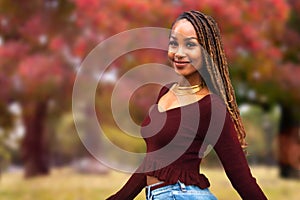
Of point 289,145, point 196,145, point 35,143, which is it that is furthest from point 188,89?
point 289,145

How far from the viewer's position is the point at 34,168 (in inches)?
456

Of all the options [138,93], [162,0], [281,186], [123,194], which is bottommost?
[123,194]

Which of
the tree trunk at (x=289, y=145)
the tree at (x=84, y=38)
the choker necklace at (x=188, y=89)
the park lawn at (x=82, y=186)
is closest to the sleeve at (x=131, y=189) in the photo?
the choker necklace at (x=188, y=89)

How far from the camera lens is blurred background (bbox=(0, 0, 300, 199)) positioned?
27.6 ft

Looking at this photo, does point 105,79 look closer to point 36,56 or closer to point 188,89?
point 36,56

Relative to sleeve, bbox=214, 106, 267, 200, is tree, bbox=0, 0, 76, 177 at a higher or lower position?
higher

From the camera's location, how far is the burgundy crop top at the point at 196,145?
1448 millimetres

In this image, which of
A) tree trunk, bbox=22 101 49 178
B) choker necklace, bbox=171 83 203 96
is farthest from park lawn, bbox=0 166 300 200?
choker necklace, bbox=171 83 203 96

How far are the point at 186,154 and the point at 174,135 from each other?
0.05 metres

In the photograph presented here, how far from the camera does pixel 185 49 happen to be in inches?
59.4

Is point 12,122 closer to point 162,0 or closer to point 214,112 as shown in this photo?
point 162,0

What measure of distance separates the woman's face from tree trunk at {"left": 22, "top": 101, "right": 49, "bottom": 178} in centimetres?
988

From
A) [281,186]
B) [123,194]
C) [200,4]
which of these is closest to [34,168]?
[281,186]

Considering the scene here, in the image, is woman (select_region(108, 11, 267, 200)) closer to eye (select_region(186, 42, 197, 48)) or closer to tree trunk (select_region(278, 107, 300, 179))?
eye (select_region(186, 42, 197, 48))
